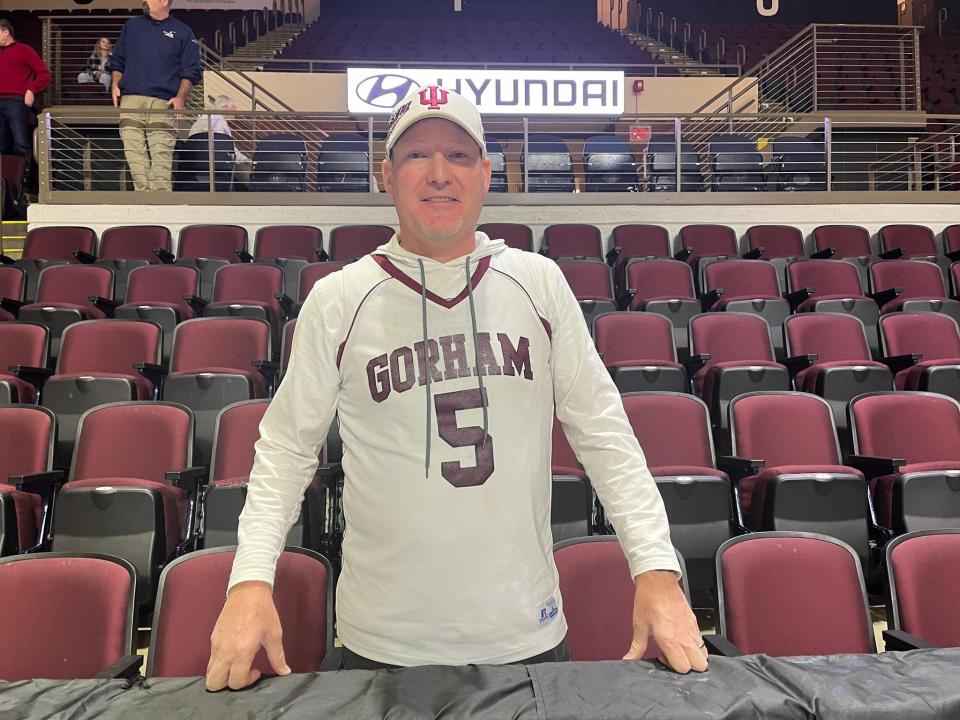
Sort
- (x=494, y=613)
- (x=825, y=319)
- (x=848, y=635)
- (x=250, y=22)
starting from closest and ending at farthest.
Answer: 1. (x=494, y=613)
2. (x=848, y=635)
3. (x=825, y=319)
4. (x=250, y=22)

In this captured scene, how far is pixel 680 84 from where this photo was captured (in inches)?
344

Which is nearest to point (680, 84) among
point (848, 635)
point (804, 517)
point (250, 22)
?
point (250, 22)

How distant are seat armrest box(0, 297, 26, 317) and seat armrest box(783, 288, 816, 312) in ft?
13.2

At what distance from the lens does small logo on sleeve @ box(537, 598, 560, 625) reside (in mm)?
1020

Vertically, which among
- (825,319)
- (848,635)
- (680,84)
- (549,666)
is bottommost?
(848,635)

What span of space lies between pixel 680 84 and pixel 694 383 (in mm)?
6638

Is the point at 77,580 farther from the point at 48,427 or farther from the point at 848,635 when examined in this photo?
the point at 848,635

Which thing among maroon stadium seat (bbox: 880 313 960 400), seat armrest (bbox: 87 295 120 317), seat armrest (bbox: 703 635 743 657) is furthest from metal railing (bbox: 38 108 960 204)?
seat armrest (bbox: 703 635 743 657)

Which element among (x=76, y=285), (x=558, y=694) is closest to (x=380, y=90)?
(x=76, y=285)

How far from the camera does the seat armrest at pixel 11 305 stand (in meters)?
3.74

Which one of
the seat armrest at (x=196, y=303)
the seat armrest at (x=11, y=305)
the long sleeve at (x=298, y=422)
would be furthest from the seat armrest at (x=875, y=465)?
the seat armrest at (x=11, y=305)

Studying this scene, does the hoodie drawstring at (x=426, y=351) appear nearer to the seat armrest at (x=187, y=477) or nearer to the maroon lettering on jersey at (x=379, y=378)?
the maroon lettering on jersey at (x=379, y=378)

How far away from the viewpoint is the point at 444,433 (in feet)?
3.29

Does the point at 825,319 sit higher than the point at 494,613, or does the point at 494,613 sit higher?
the point at 825,319
